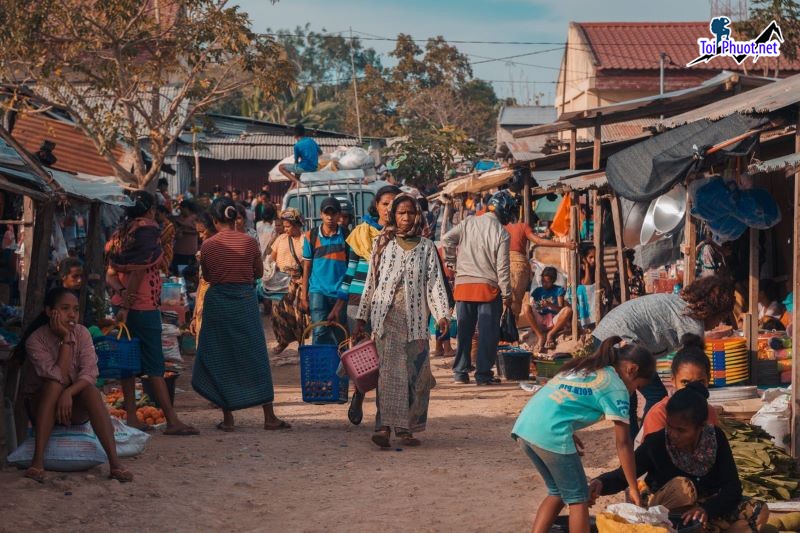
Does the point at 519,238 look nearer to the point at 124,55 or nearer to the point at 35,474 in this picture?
the point at 35,474

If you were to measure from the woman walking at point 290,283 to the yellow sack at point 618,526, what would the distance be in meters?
7.67

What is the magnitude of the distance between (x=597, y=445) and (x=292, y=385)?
430 centimetres

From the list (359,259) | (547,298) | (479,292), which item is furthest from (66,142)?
(359,259)

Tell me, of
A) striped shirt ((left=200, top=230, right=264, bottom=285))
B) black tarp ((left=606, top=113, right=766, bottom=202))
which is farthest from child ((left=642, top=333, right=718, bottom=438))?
striped shirt ((left=200, top=230, right=264, bottom=285))

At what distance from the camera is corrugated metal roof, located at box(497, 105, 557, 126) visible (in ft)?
140

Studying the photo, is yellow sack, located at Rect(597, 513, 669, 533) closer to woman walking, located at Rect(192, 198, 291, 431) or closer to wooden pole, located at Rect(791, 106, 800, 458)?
wooden pole, located at Rect(791, 106, 800, 458)

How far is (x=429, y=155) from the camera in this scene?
30.5 meters

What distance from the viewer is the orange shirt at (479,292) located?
11.2 m

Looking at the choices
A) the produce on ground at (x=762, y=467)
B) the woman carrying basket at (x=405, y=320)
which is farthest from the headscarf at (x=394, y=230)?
the produce on ground at (x=762, y=467)

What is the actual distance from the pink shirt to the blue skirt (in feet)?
6.09

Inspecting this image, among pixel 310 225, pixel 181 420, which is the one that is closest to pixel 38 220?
pixel 181 420

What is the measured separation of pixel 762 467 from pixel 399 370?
264 centimetres

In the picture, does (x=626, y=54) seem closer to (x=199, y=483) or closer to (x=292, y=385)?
(x=292, y=385)

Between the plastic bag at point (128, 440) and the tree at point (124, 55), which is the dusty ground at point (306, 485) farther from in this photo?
the tree at point (124, 55)
